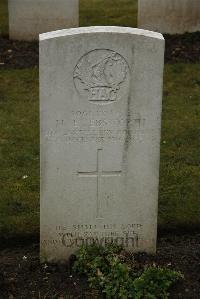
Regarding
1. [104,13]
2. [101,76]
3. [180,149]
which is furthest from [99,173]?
[104,13]

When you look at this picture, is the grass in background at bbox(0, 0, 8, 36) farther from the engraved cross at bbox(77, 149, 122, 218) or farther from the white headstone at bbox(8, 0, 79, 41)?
the engraved cross at bbox(77, 149, 122, 218)

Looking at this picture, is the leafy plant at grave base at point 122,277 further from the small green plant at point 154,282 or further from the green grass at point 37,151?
the green grass at point 37,151

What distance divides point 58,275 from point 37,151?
2572 millimetres

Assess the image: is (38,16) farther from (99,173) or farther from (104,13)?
(99,173)

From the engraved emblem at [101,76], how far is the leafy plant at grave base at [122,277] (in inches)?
47.0

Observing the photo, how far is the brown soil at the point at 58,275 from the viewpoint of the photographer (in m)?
5.15

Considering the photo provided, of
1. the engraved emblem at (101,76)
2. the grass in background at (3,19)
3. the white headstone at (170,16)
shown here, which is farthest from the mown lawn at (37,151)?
the grass in background at (3,19)

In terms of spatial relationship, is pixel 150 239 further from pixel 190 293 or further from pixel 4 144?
pixel 4 144

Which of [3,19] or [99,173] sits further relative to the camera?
[3,19]

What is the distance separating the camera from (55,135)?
5.19 m

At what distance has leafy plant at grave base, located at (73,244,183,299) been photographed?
4.98 meters

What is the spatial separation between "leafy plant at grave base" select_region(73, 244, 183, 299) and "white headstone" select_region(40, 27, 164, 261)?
24cm

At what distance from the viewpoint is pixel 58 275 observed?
539cm

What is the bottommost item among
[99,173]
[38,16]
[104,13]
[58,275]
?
[58,275]
